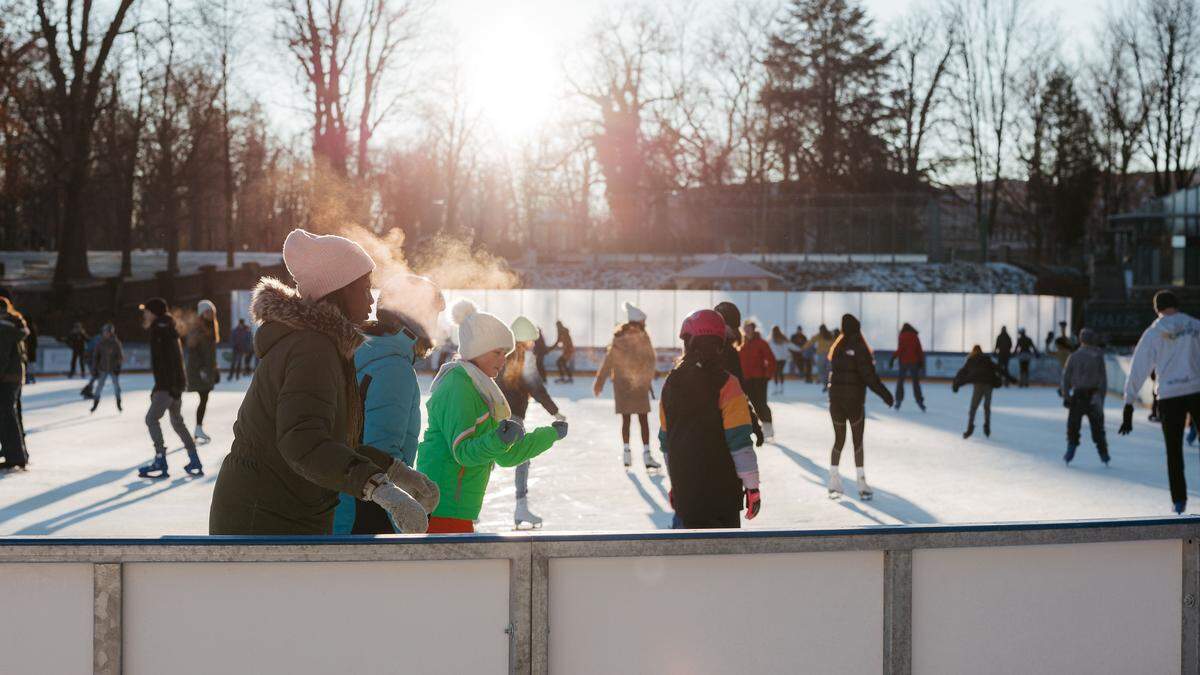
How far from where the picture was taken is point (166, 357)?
10422mm

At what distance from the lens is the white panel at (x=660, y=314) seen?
33406 millimetres

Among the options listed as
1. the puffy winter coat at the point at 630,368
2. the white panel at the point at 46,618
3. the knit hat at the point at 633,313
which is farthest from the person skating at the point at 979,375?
the white panel at the point at 46,618

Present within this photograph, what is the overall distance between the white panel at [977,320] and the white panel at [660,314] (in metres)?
8.06

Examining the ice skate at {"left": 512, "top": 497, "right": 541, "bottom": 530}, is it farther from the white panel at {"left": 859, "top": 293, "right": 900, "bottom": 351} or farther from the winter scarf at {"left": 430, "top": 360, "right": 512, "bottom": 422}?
the white panel at {"left": 859, "top": 293, "right": 900, "bottom": 351}

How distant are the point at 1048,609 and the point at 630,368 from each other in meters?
7.78

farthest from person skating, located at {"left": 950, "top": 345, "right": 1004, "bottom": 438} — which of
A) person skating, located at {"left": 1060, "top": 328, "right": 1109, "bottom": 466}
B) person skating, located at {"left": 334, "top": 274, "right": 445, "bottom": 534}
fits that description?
person skating, located at {"left": 334, "top": 274, "right": 445, "bottom": 534}

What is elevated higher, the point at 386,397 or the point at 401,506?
the point at 386,397

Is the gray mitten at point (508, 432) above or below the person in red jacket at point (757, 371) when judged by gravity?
above

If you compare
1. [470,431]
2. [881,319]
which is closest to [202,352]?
[470,431]

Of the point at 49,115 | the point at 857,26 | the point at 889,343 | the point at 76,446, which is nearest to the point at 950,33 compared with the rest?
the point at 857,26

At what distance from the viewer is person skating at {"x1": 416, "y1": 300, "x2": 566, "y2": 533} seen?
4.00 m

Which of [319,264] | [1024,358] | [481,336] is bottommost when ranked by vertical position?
[1024,358]

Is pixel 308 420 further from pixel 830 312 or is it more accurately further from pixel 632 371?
pixel 830 312

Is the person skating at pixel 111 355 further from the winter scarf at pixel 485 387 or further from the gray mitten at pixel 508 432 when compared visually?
the gray mitten at pixel 508 432
